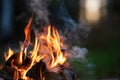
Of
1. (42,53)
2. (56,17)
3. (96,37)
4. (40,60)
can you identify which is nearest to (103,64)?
(96,37)

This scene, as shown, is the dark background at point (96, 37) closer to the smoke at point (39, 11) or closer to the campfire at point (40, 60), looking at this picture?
the smoke at point (39, 11)

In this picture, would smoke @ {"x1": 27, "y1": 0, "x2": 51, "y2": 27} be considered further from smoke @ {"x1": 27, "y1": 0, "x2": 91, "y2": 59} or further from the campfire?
the campfire

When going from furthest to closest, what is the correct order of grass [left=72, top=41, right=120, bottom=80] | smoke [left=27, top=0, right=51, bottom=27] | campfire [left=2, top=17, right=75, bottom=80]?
smoke [left=27, top=0, right=51, bottom=27] → grass [left=72, top=41, right=120, bottom=80] → campfire [left=2, top=17, right=75, bottom=80]

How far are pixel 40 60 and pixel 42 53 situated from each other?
11.3 inches

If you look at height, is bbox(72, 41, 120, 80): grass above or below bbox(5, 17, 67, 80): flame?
above

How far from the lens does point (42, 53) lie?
14.4 feet

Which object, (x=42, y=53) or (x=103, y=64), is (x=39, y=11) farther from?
(x=103, y=64)

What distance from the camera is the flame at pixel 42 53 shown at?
4035mm

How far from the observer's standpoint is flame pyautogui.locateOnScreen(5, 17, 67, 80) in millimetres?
4035

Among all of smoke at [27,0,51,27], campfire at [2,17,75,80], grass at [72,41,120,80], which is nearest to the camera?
campfire at [2,17,75,80]

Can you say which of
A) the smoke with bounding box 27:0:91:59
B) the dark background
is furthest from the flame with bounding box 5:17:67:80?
the dark background

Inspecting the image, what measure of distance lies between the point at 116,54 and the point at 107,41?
6.96ft

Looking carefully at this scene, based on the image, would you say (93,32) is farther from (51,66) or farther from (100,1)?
(51,66)

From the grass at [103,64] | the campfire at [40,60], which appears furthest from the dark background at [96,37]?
the campfire at [40,60]
